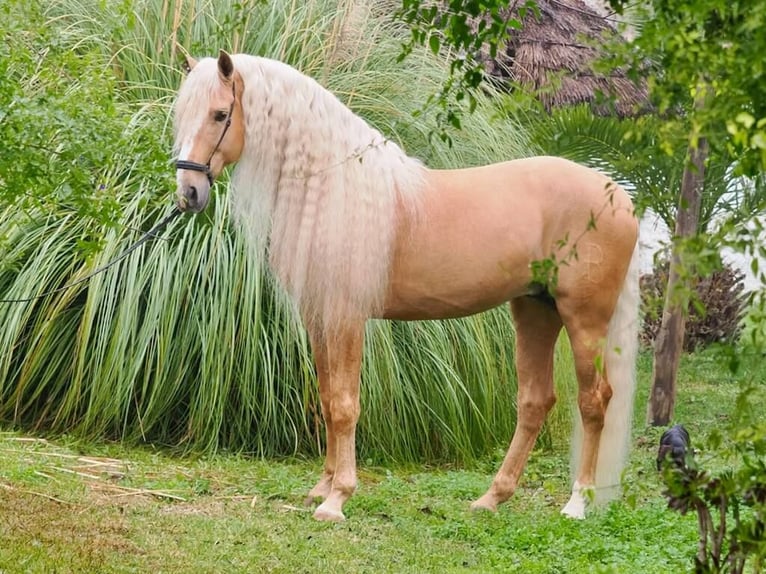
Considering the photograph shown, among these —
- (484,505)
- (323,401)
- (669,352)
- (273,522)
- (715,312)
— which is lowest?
(273,522)

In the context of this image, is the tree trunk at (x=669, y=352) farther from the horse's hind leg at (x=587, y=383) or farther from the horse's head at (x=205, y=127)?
the horse's head at (x=205, y=127)

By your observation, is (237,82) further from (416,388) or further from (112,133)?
(416,388)

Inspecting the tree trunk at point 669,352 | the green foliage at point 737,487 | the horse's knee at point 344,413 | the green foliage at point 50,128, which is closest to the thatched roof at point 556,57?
the tree trunk at point 669,352

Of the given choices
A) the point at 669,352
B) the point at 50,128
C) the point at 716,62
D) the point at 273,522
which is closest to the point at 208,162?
the point at 50,128

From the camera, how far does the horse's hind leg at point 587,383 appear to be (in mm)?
5184

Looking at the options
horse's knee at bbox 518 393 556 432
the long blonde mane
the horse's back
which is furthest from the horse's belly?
horse's knee at bbox 518 393 556 432

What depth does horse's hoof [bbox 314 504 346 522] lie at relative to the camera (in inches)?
193

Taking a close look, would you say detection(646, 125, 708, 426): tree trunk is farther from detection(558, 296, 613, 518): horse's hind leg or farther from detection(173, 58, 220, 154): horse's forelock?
detection(173, 58, 220, 154): horse's forelock

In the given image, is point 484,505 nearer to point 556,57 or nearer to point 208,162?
point 208,162

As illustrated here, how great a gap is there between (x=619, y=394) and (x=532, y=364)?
44cm

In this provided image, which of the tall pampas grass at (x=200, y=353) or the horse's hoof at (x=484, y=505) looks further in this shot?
the tall pampas grass at (x=200, y=353)

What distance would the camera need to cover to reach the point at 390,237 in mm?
4980

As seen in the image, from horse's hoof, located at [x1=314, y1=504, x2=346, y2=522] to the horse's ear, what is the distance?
1.85 metres

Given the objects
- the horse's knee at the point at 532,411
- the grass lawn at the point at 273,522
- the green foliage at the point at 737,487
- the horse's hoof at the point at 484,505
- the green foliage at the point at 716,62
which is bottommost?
the grass lawn at the point at 273,522
